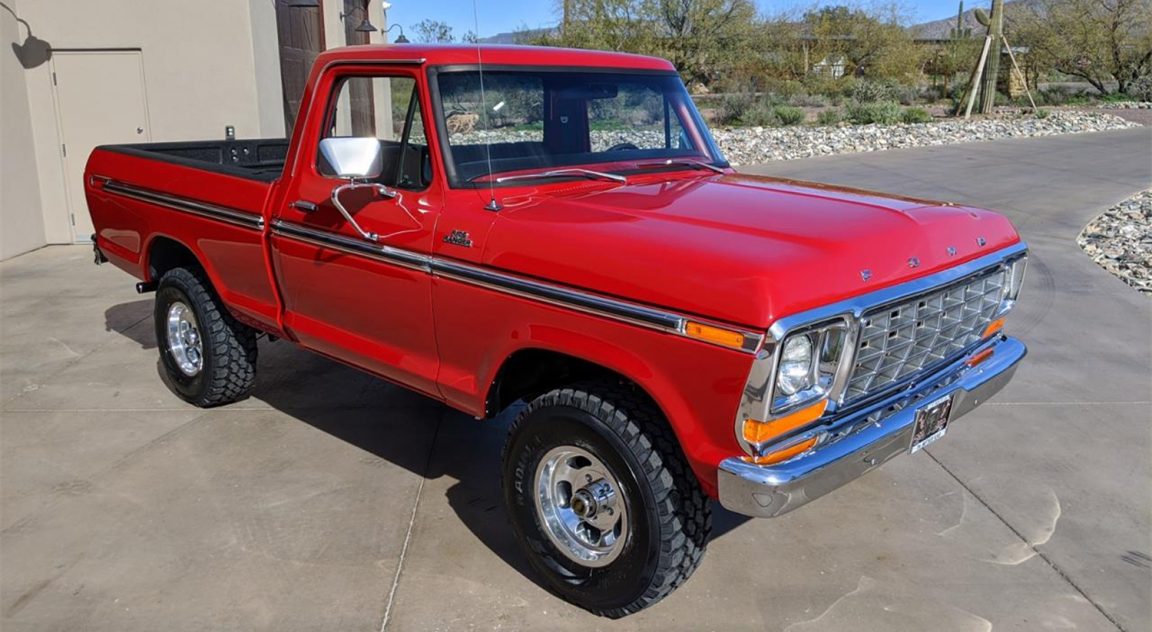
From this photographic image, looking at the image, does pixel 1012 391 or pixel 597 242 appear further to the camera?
pixel 1012 391

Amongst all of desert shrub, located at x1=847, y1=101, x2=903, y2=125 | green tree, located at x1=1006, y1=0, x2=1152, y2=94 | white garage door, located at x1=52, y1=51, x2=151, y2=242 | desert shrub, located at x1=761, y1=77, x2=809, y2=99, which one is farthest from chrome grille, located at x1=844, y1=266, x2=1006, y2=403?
green tree, located at x1=1006, y1=0, x2=1152, y2=94

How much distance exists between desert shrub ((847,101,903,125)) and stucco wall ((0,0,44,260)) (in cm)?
1847

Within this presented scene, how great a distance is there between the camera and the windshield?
3.77 metres

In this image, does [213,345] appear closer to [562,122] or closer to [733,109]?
[562,122]

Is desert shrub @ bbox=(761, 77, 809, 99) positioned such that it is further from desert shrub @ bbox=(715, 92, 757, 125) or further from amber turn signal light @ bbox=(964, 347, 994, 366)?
A: amber turn signal light @ bbox=(964, 347, 994, 366)

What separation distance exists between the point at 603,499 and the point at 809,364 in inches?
Result: 35.4

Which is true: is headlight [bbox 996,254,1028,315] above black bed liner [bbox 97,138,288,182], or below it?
below

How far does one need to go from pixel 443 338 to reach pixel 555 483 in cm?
75

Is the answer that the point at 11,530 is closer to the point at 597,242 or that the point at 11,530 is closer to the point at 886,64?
the point at 597,242

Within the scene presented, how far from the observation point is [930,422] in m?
3.29

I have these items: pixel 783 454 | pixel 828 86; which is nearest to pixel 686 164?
pixel 783 454

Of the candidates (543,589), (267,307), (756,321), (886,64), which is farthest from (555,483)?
(886,64)

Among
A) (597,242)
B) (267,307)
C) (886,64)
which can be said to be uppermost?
(886,64)

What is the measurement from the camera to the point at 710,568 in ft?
12.0
